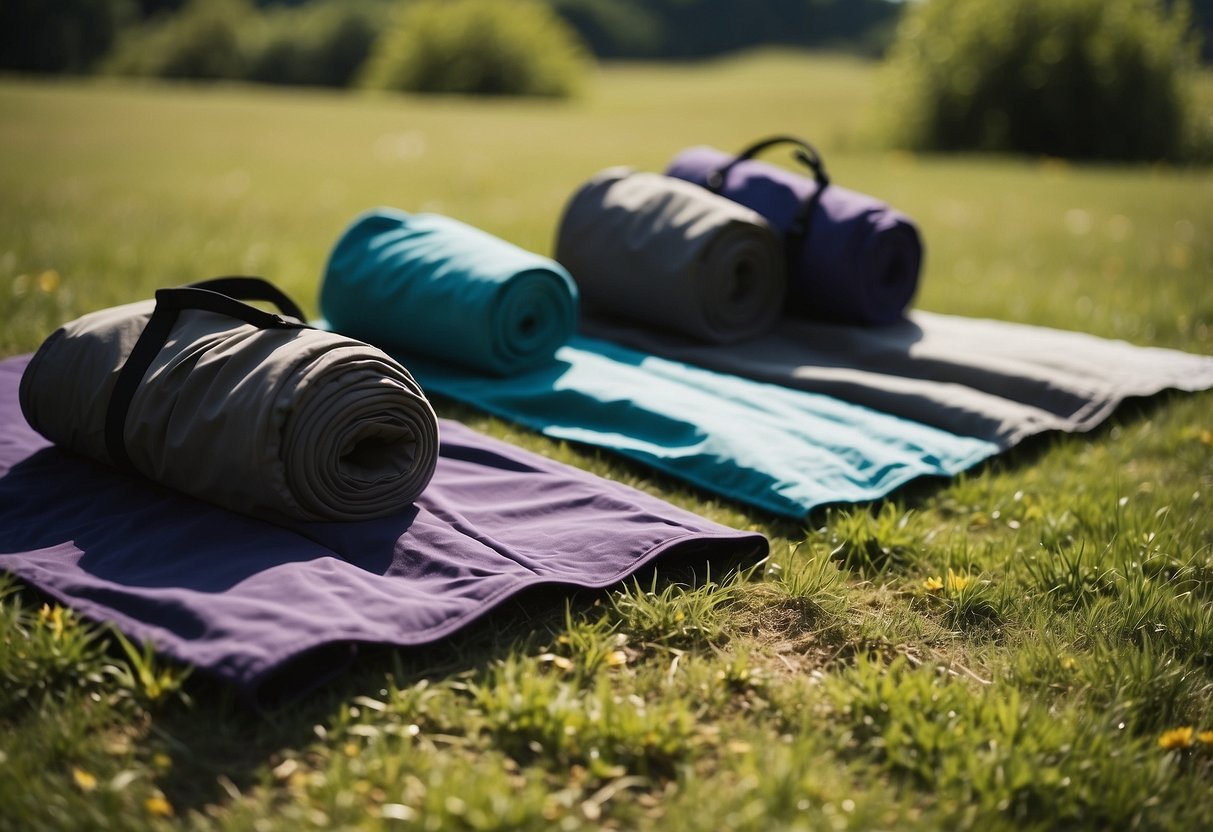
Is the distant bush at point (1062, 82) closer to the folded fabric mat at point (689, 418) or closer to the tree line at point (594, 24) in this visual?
the folded fabric mat at point (689, 418)

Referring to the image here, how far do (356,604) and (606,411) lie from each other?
1.78 m

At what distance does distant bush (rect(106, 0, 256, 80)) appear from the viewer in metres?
52.4

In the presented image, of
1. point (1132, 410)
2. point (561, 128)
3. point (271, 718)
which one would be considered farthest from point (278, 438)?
point (561, 128)

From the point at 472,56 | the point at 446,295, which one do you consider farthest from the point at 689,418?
the point at 472,56

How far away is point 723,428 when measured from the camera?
395cm

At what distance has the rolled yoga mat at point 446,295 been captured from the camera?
453cm

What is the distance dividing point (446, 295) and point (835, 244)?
194 cm

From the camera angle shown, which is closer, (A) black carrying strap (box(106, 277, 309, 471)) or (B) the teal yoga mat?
(A) black carrying strap (box(106, 277, 309, 471))

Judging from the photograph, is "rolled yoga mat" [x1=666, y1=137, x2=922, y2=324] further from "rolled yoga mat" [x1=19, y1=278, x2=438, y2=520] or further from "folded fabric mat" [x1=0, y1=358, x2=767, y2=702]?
"rolled yoga mat" [x1=19, y1=278, x2=438, y2=520]

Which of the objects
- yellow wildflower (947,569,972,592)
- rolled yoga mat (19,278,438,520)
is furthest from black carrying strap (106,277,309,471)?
yellow wildflower (947,569,972,592)

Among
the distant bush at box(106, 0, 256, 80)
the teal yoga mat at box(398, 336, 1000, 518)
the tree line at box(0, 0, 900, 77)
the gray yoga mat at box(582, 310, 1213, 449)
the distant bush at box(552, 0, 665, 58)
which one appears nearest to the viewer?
the teal yoga mat at box(398, 336, 1000, 518)

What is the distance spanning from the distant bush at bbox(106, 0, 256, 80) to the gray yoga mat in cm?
5257

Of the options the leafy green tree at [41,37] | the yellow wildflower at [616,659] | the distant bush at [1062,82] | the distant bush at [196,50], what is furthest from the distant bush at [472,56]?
the yellow wildflower at [616,659]

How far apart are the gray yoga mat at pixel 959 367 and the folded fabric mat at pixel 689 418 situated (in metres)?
0.13
